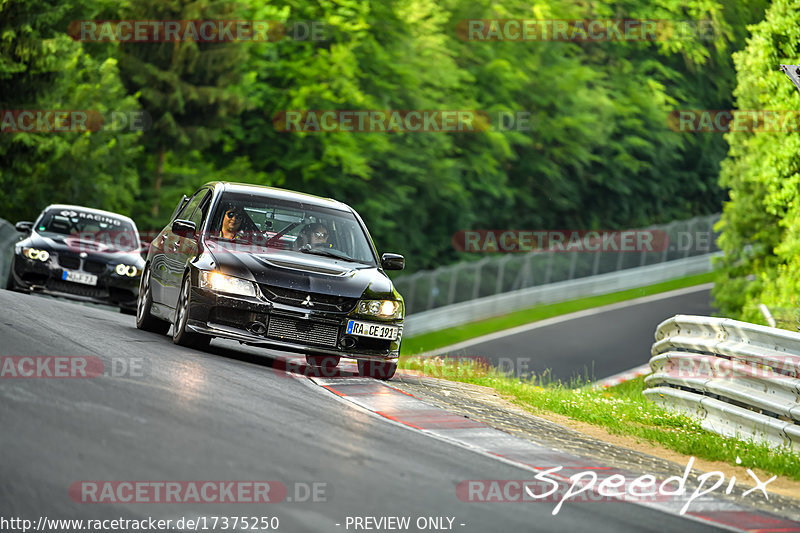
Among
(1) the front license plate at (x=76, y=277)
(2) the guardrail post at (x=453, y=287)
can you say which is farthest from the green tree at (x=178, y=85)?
(1) the front license plate at (x=76, y=277)

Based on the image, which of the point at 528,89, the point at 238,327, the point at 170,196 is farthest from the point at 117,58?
the point at 238,327

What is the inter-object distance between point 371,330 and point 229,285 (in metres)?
1.44

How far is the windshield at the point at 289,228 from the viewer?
12.4 meters

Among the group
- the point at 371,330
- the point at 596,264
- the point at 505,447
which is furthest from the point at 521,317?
the point at 505,447

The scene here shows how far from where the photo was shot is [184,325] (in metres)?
11.8

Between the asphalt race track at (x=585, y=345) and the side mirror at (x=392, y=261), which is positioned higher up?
the side mirror at (x=392, y=261)

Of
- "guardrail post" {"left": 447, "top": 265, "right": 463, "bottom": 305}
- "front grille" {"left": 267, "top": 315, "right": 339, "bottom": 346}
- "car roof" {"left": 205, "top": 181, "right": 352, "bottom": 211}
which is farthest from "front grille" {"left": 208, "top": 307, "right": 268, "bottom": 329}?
"guardrail post" {"left": 447, "top": 265, "right": 463, "bottom": 305}

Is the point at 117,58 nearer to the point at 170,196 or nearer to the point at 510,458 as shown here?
the point at 170,196

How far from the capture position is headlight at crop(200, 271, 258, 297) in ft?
36.8

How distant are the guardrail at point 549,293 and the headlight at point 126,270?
18.8 meters

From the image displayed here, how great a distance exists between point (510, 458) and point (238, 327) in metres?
3.87

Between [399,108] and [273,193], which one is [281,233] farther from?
[399,108]

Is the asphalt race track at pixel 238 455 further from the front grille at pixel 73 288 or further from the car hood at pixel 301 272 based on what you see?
the front grille at pixel 73 288

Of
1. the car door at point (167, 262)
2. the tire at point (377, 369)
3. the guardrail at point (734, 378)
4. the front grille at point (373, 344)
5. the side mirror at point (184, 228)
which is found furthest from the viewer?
the car door at point (167, 262)
